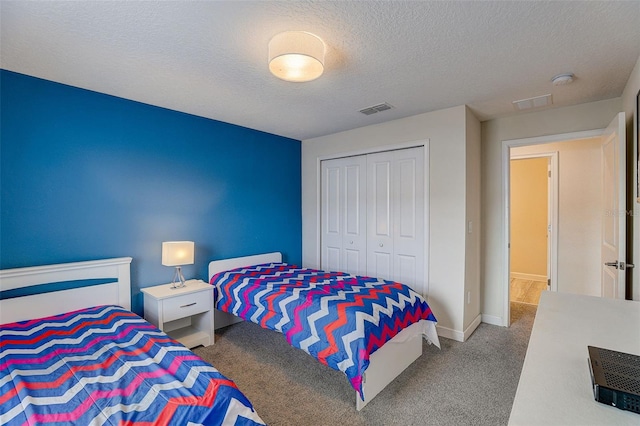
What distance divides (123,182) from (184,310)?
1.30m

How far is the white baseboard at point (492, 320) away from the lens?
347 centimetres

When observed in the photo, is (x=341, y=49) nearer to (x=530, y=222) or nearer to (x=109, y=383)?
(x=109, y=383)

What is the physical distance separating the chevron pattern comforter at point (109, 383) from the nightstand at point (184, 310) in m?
0.72

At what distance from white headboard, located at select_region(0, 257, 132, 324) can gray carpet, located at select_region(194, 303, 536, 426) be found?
0.93 metres

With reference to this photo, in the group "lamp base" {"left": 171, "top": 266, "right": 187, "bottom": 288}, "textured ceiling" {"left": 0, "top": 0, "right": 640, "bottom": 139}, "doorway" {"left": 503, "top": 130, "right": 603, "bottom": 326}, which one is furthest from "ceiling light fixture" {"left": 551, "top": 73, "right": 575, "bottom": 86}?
"lamp base" {"left": 171, "top": 266, "right": 187, "bottom": 288}

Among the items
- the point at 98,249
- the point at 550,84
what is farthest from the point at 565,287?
the point at 98,249

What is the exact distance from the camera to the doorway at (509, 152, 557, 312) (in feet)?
17.4

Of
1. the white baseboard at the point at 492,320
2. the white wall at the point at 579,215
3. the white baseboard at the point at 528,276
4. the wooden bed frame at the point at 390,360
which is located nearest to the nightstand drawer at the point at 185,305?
the wooden bed frame at the point at 390,360

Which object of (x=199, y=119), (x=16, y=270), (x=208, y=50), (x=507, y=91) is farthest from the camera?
(x=199, y=119)

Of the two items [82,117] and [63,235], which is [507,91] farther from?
[63,235]

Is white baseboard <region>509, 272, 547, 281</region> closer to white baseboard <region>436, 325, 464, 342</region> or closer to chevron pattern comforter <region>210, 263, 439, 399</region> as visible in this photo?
white baseboard <region>436, 325, 464, 342</region>

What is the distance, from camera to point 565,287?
13.3 ft

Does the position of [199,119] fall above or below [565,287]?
above

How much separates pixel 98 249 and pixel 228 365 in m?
1.51
